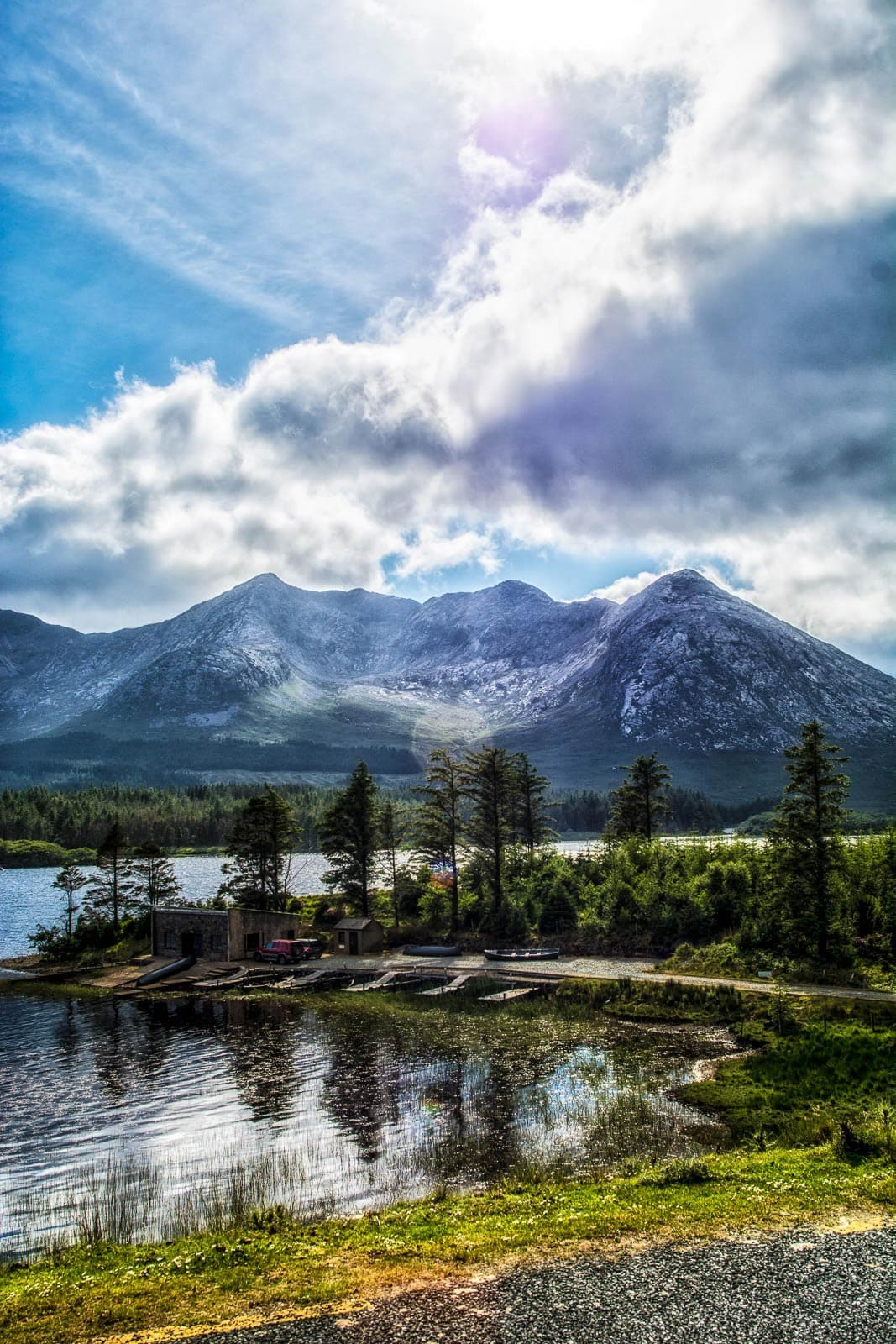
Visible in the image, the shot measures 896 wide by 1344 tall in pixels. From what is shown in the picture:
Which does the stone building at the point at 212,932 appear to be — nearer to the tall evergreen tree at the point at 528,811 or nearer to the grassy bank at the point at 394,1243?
the tall evergreen tree at the point at 528,811

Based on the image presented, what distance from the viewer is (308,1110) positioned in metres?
28.9

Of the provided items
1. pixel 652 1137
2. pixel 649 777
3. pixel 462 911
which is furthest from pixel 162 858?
pixel 652 1137

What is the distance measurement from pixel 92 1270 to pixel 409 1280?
23.1 ft

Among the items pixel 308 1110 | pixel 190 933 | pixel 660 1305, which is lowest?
pixel 308 1110

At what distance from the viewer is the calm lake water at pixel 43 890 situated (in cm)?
9331

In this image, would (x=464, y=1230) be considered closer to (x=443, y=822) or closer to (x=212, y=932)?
(x=212, y=932)

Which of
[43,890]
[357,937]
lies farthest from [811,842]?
[43,890]

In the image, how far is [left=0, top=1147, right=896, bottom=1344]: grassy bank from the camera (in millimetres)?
13555

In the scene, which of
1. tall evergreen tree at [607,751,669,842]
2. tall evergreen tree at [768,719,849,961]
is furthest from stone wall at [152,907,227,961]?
tall evergreen tree at [768,719,849,961]

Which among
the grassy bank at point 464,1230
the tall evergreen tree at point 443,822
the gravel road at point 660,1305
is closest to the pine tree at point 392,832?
the tall evergreen tree at point 443,822

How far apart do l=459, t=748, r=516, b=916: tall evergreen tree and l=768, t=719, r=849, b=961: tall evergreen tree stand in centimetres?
2789

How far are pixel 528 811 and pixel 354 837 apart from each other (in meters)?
19.6

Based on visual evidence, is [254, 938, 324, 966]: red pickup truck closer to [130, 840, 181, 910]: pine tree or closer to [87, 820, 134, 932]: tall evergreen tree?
[130, 840, 181, 910]: pine tree

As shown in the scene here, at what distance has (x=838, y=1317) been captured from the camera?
12188 millimetres
